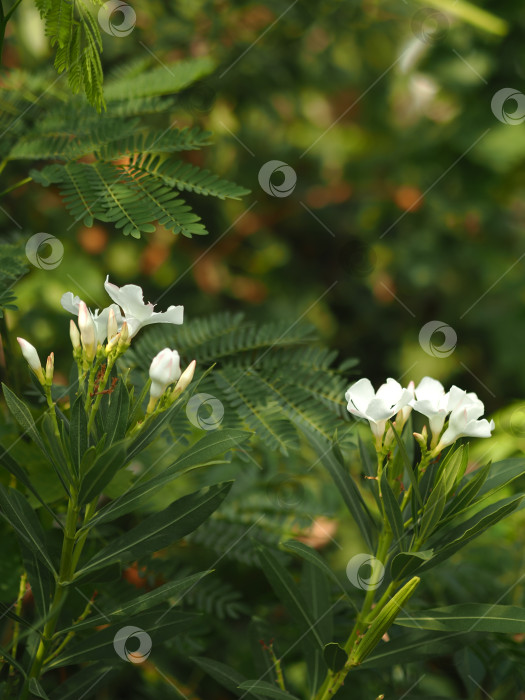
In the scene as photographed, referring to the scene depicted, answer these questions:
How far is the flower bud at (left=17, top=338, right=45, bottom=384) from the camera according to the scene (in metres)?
0.52

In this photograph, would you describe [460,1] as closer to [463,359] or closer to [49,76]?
[463,359]

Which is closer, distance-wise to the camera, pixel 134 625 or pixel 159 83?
pixel 134 625

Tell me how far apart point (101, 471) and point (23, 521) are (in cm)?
9

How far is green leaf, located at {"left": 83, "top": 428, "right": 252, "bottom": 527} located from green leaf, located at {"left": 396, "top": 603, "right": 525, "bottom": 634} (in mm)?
178

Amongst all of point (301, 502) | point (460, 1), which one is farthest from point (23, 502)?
point (460, 1)
